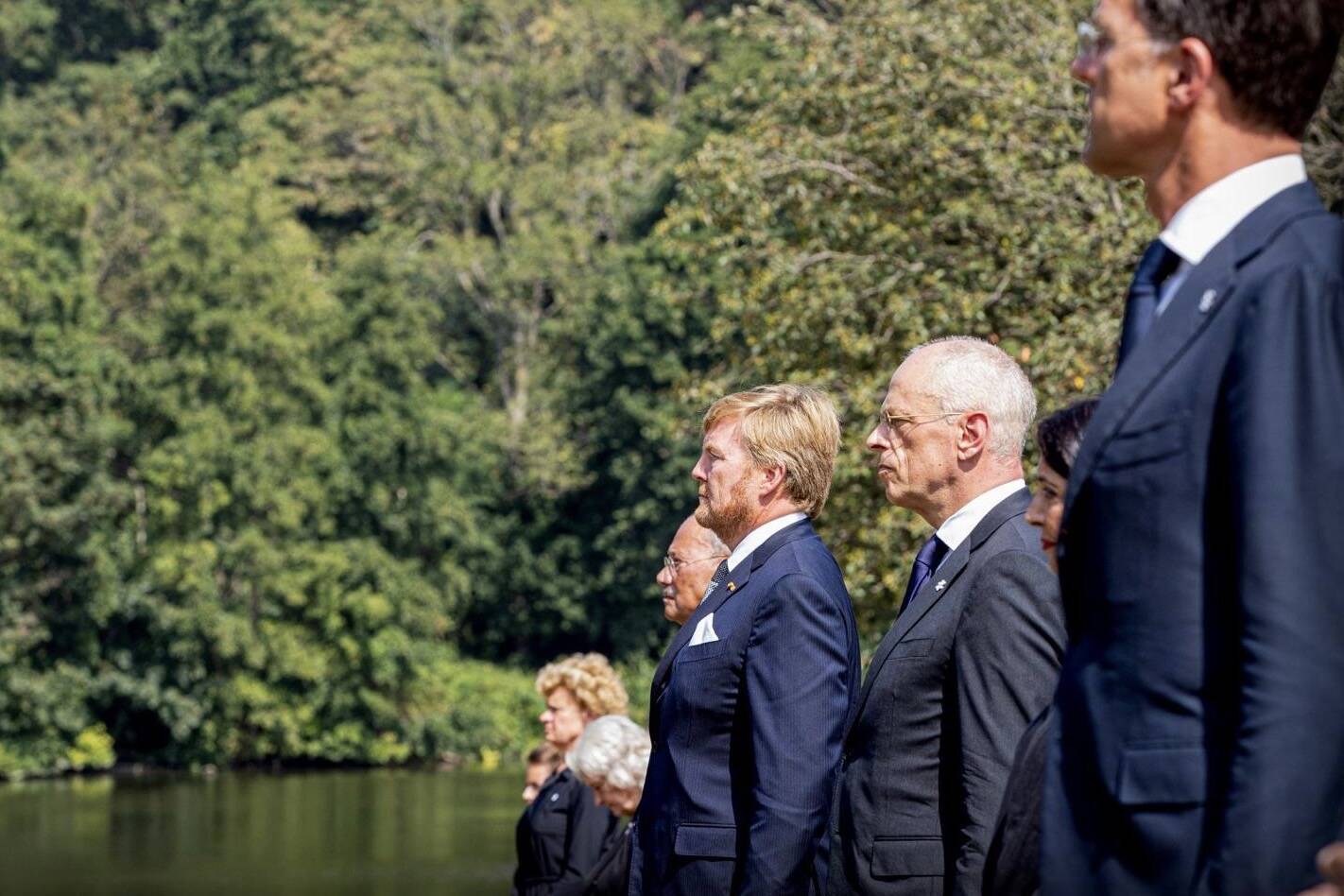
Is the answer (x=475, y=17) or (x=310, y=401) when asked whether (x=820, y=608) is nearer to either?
(x=310, y=401)

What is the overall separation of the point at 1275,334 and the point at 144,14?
2923 inches

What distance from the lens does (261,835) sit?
34.0m

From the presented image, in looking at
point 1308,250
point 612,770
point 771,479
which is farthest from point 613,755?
point 1308,250

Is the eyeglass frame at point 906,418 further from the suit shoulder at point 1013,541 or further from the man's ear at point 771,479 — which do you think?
the man's ear at point 771,479

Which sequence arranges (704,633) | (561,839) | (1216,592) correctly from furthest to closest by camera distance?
(561,839) < (704,633) < (1216,592)

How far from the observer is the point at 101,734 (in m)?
44.8

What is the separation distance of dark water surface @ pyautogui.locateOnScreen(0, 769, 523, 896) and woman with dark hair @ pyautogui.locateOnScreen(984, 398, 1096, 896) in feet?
80.6

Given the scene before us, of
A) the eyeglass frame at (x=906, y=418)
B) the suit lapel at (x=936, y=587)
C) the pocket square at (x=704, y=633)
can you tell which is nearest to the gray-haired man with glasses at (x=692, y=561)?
the pocket square at (x=704, y=633)

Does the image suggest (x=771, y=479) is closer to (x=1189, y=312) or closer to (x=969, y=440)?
(x=969, y=440)

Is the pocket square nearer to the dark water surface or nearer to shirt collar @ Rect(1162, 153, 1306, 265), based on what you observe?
shirt collar @ Rect(1162, 153, 1306, 265)

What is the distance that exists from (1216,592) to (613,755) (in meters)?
5.00

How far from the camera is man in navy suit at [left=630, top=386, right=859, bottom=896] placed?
4574mm

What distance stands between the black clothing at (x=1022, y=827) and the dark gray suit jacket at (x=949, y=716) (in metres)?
0.65

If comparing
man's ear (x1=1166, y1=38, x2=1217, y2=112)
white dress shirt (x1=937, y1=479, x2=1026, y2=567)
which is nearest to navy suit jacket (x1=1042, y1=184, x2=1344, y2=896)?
man's ear (x1=1166, y1=38, x2=1217, y2=112)
